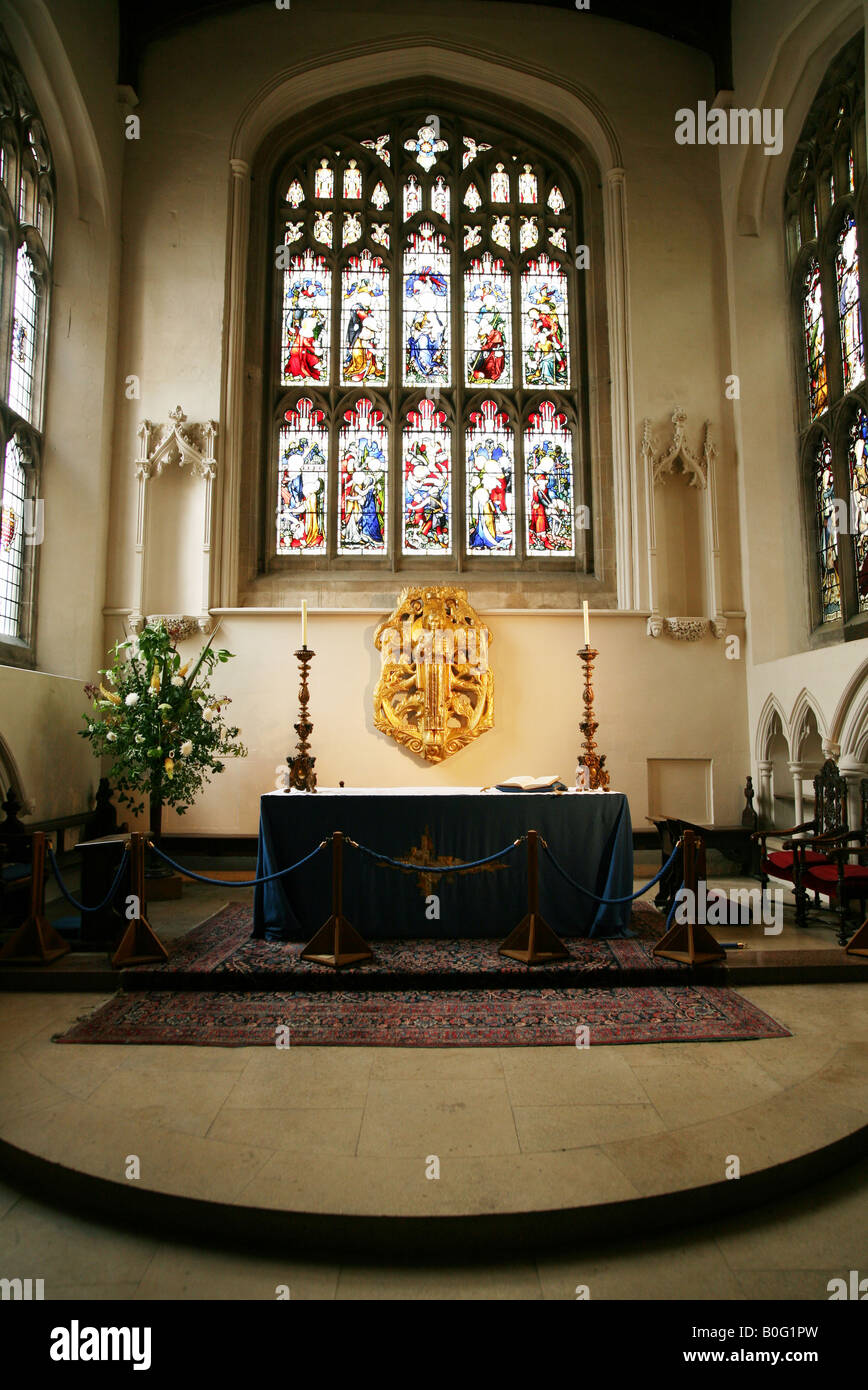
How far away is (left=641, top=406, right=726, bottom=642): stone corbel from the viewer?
795cm

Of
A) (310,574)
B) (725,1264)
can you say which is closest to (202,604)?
(310,574)

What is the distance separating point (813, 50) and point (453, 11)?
13.3 feet

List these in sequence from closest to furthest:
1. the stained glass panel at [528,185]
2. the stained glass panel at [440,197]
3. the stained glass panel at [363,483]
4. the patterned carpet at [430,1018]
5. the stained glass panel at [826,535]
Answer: the patterned carpet at [430,1018] < the stained glass panel at [826,535] < the stained glass panel at [363,483] < the stained glass panel at [440,197] < the stained glass panel at [528,185]

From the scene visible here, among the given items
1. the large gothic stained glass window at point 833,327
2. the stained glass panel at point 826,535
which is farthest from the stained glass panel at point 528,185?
the stained glass panel at point 826,535

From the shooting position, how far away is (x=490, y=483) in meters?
8.59

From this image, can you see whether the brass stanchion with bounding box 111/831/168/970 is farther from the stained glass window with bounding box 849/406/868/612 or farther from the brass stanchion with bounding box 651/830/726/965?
the stained glass window with bounding box 849/406/868/612

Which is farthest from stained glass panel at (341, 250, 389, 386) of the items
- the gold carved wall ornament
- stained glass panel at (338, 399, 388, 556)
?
the gold carved wall ornament

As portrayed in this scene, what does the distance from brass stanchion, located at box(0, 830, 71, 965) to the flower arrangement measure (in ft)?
6.25

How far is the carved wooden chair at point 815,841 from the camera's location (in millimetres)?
5570

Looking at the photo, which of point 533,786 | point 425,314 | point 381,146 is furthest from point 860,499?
point 381,146

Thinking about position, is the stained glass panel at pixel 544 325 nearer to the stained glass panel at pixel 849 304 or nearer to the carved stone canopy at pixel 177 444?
the stained glass panel at pixel 849 304

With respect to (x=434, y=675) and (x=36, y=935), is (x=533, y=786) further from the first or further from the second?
(x=36, y=935)

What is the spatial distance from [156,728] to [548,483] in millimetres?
4921

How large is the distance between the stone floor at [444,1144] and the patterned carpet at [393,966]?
761 mm
